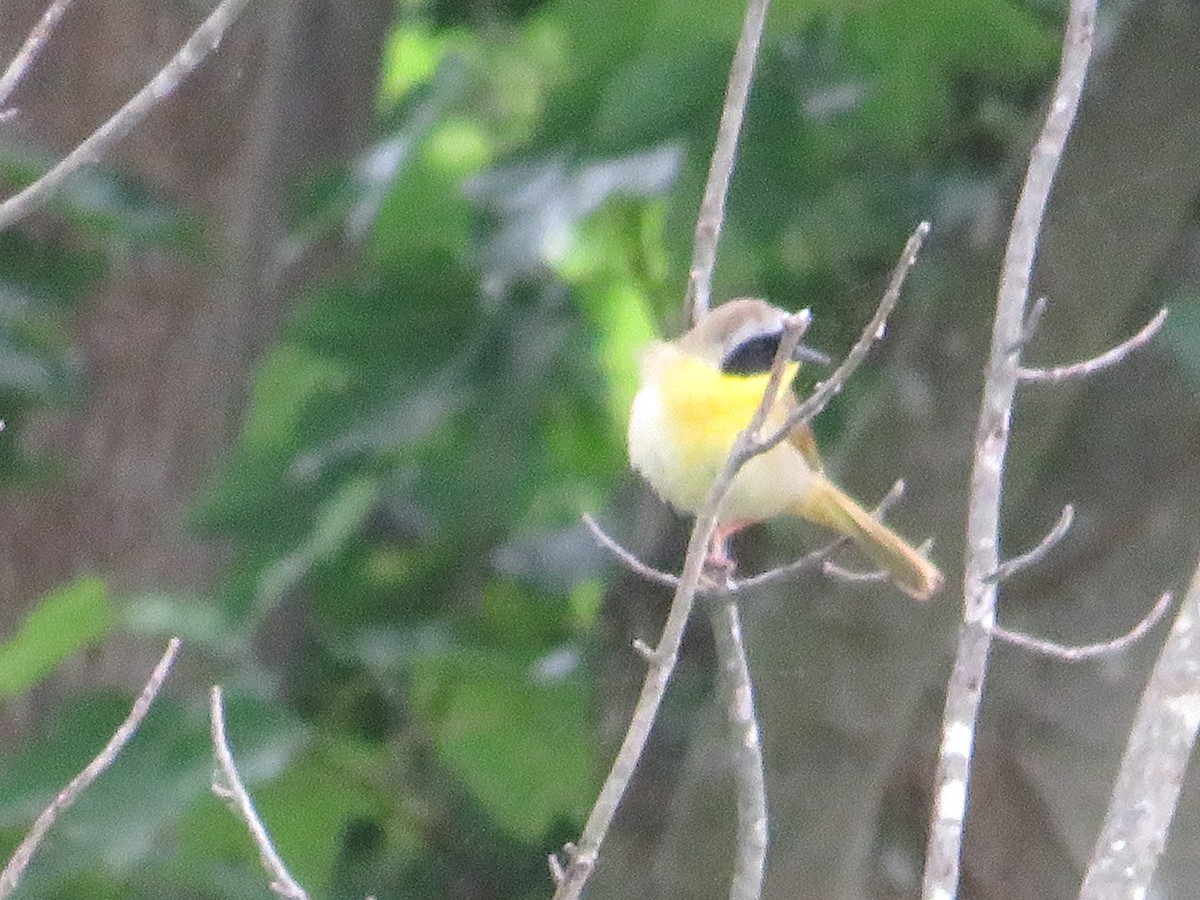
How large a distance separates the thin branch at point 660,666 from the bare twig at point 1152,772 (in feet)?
1.24

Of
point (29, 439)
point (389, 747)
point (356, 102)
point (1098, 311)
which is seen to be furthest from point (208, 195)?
point (1098, 311)

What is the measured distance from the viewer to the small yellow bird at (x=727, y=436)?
2518 millimetres

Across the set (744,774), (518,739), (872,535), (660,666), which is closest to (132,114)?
(660,666)

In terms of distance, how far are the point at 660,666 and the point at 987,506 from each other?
337 millimetres

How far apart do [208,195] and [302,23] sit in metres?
0.39

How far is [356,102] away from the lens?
399cm

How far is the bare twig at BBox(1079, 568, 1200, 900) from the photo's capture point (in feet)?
5.25

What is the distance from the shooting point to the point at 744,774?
184cm

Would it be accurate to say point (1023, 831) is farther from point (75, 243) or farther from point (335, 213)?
point (75, 243)

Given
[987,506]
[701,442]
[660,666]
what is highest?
[701,442]

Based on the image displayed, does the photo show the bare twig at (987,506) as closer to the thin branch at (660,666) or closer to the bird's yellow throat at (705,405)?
the thin branch at (660,666)

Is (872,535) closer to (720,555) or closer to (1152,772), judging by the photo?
(720,555)

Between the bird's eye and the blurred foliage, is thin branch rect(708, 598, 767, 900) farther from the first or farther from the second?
the blurred foliage

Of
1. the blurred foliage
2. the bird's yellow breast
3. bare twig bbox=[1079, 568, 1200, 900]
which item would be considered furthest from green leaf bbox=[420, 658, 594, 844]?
bare twig bbox=[1079, 568, 1200, 900]
